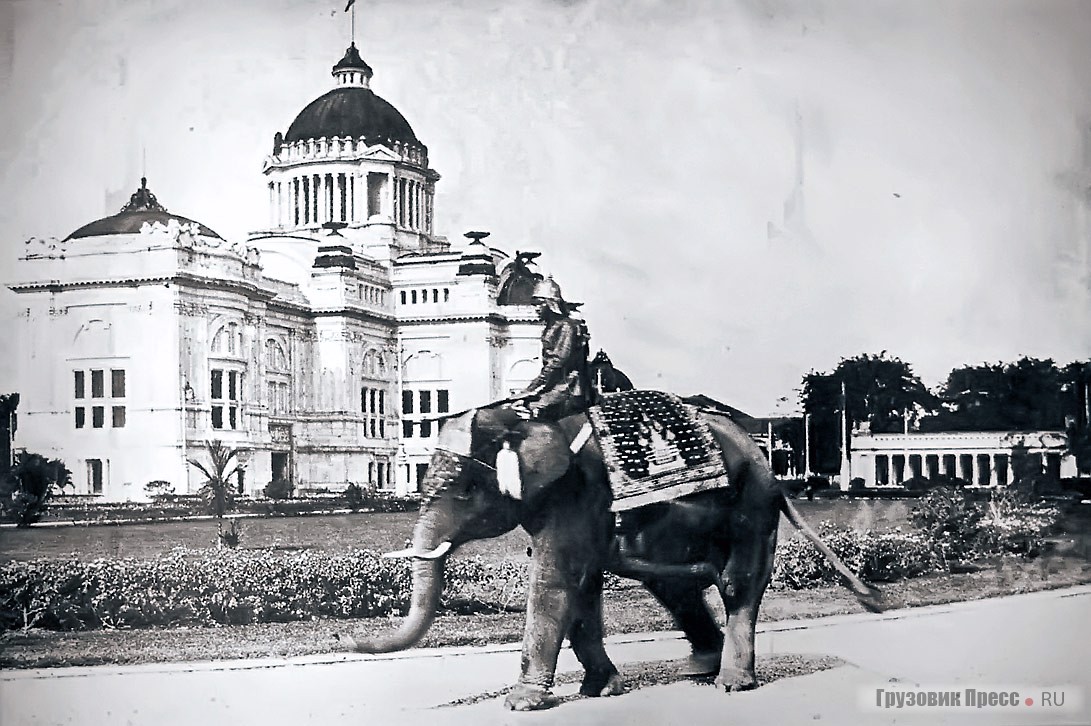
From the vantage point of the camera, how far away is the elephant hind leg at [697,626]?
18.1ft

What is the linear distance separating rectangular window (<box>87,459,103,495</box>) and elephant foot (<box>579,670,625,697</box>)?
2.29m

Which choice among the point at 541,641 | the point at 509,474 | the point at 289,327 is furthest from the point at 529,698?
the point at 289,327

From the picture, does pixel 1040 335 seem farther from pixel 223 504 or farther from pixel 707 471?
pixel 223 504

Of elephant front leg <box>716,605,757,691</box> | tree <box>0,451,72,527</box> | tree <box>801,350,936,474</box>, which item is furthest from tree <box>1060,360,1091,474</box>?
tree <box>0,451,72,527</box>

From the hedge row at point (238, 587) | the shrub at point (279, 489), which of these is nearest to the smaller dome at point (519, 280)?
the hedge row at point (238, 587)

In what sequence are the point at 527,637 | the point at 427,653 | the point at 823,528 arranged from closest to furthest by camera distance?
the point at 527,637, the point at 427,653, the point at 823,528

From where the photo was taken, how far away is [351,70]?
6.05 metres

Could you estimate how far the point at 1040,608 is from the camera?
6.11 metres

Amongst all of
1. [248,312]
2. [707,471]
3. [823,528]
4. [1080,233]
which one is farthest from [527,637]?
[1080,233]

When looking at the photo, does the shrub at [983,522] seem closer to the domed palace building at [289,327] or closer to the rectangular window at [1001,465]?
the rectangular window at [1001,465]

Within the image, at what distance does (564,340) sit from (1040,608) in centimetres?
259

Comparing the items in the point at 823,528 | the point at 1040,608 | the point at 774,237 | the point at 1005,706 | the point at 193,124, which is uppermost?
the point at 193,124

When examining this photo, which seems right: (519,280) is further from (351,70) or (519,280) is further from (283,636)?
(283,636)

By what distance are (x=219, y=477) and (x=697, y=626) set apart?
218cm
